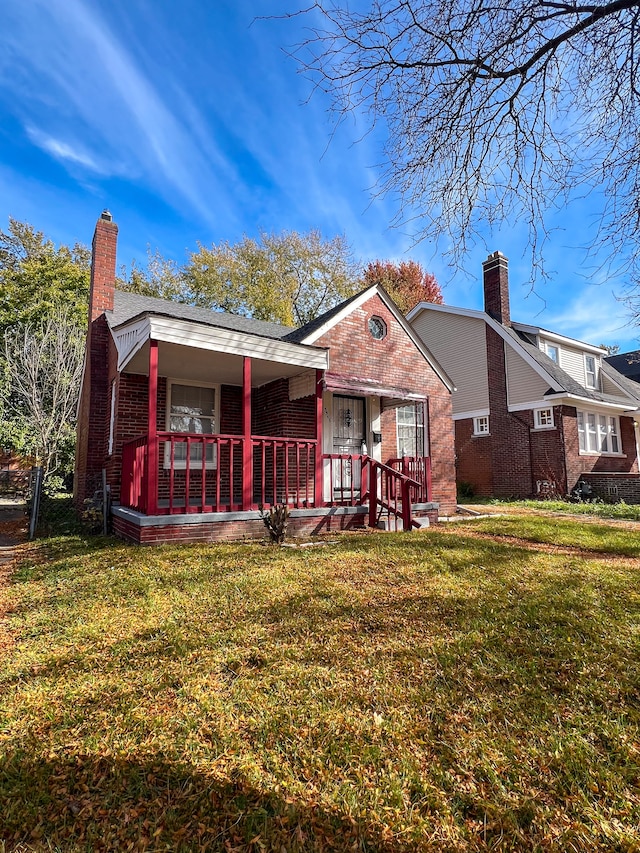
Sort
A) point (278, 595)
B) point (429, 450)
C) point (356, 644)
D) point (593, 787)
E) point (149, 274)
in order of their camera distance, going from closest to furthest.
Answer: point (593, 787) → point (356, 644) → point (278, 595) → point (429, 450) → point (149, 274)

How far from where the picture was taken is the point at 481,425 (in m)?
16.8

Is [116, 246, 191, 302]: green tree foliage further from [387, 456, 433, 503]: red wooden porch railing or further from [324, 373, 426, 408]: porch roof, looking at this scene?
[387, 456, 433, 503]: red wooden porch railing

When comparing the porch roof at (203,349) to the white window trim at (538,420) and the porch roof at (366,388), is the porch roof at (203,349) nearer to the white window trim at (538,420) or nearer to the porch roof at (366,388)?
the porch roof at (366,388)

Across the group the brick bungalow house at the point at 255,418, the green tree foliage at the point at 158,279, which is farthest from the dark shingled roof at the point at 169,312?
the green tree foliage at the point at 158,279

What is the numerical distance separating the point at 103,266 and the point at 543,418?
14408 millimetres

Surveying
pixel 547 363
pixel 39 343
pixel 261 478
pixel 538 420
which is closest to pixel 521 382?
pixel 547 363

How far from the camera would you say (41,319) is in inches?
732

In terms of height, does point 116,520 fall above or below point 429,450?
below

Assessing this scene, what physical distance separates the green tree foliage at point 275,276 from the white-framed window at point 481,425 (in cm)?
1346

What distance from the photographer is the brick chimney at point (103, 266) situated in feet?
32.9

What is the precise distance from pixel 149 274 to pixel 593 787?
2855cm

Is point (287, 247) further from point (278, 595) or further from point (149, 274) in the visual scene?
point (278, 595)

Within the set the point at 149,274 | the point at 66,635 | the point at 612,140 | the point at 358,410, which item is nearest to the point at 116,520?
the point at 66,635

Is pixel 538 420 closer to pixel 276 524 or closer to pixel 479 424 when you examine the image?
pixel 479 424
